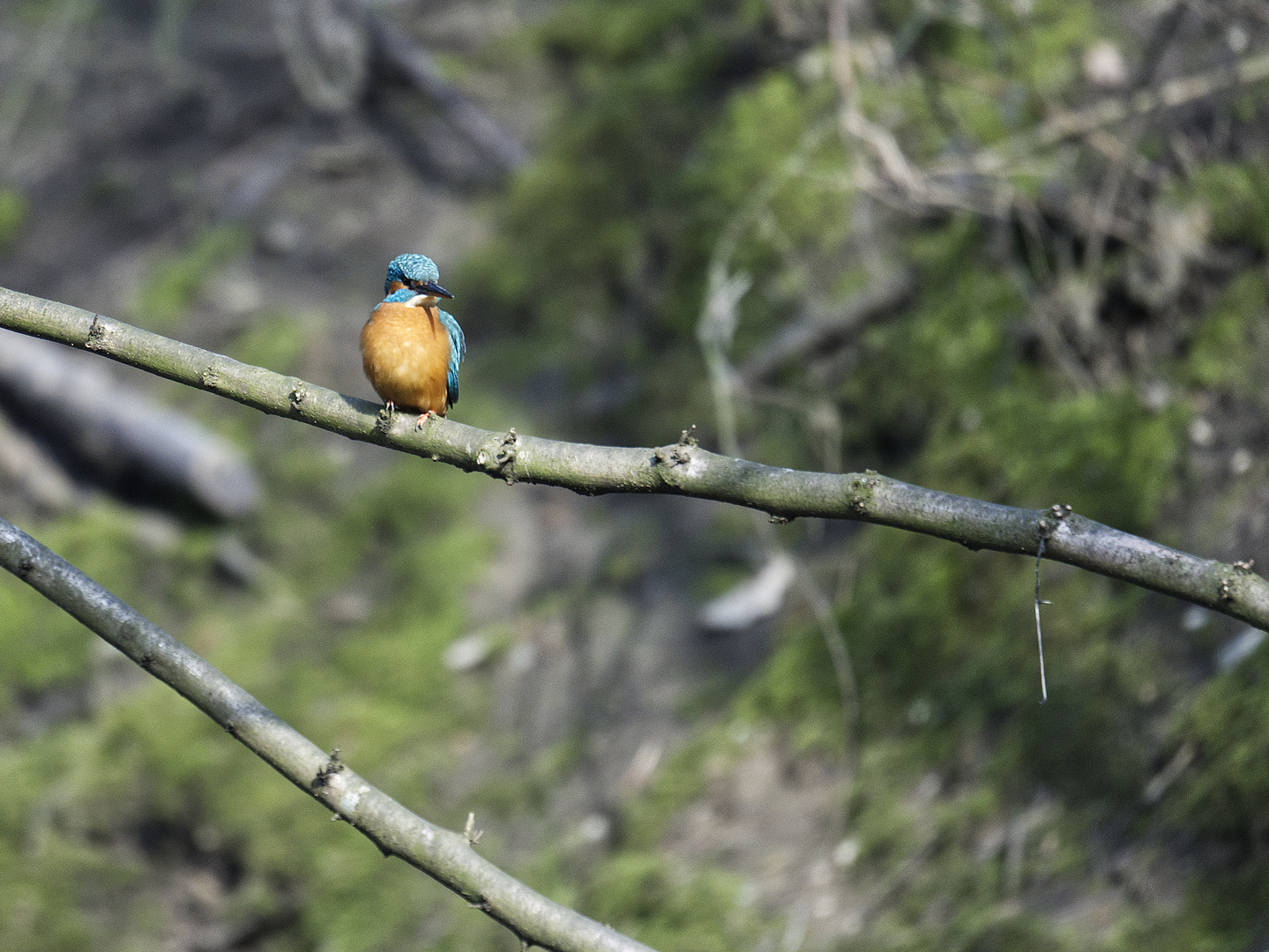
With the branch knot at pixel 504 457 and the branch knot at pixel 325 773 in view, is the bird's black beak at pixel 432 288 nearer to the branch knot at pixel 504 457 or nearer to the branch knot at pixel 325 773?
the branch knot at pixel 504 457

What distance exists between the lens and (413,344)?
2887mm

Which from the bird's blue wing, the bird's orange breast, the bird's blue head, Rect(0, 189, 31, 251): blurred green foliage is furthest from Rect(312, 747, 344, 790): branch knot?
Rect(0, 189, 31, 251): blurred green foliage

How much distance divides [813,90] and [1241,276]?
3577 mm

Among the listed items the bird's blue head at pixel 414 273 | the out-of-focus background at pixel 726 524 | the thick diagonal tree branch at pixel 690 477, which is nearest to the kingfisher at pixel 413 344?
the bird's blue head at pixel 414 273

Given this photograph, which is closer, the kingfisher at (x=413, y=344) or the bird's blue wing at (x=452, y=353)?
the kingfisher at (x=413, y=344)

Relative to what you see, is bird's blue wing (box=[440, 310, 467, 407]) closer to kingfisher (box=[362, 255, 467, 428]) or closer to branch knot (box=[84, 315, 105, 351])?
kingfisher (box=[362, 255, 467, 428])

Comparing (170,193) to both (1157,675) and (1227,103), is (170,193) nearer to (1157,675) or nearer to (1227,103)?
(1227,103)

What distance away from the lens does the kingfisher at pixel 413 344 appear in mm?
2785

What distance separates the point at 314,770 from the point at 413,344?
1.16m

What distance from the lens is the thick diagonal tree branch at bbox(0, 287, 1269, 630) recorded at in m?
1.76

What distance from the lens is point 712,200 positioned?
7410mm

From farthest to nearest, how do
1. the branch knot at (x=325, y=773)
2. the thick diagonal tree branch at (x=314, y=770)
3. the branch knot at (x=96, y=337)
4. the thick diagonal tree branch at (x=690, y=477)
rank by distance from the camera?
the branch knot at (x=96, y=337), the branch knot at (x=325, y=773), the thick diagonal tree branch at (x=314, y=770), the thick diagonal tree branch at (x=690, y=477)

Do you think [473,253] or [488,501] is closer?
[488,501]

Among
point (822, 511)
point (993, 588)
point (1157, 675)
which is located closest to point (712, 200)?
point (993, 588)
